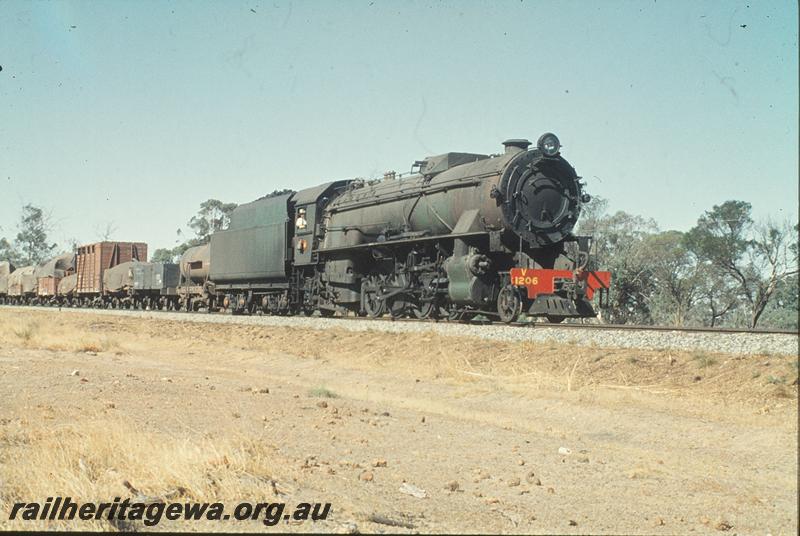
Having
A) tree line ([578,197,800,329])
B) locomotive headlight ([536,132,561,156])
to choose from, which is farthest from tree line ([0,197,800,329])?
locomotive headlight ([536,132,561,156])

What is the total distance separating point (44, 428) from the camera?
8.87 m

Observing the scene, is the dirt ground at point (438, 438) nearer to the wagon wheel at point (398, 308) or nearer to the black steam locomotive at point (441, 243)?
the black steam locomotive at point (441, 243)

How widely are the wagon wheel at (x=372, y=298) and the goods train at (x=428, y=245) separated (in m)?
0.04

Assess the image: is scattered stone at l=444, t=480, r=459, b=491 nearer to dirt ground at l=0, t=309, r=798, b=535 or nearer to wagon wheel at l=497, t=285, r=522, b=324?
dirt ground at l=0, t=309, r=798, b=535

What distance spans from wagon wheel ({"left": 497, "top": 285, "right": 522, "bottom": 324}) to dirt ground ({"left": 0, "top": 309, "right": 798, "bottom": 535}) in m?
1.56

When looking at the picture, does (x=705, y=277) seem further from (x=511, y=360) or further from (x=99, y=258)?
(x=99, y=258)

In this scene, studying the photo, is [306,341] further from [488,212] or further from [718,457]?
[718,457]

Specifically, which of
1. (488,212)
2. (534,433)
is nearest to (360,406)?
(534,433)

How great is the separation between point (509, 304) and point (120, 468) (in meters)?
11.5

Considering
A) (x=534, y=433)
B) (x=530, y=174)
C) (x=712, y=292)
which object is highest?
(x=530, y=174)

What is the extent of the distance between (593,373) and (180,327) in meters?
19.0

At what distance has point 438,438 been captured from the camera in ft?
32.5

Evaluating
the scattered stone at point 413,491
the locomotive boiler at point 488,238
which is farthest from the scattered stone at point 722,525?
the locomotive boiler at point 488,238

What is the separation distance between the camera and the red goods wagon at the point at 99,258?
47531mm
